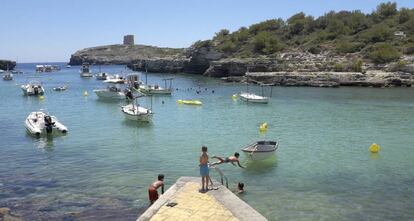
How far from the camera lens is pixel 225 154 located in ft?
96.1

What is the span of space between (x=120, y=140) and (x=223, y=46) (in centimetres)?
9046

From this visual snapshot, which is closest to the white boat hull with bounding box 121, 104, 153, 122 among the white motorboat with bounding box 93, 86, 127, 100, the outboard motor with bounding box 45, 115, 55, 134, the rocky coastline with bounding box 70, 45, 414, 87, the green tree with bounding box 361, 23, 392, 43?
Result: the outboard motor with bounding box 45, 115, 55, 134

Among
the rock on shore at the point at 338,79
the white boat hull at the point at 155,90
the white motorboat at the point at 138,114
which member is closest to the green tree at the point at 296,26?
the rock on shore at the point at 338,79

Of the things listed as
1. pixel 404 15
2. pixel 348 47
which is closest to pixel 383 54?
pixel 348 47

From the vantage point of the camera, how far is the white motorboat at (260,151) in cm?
2672

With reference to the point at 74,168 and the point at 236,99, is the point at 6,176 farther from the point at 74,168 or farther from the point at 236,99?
the point at 236,99

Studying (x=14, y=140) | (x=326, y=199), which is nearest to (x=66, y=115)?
(x=14, y=140)

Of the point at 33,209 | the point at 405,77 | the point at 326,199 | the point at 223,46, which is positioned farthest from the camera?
the point at 223,46

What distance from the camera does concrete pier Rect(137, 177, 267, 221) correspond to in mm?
→ 14766

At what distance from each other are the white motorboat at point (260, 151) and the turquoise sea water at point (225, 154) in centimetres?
47

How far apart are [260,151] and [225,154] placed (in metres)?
3.20

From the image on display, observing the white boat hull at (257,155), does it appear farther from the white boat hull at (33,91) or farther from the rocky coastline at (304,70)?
the white boat hull at (33,91)

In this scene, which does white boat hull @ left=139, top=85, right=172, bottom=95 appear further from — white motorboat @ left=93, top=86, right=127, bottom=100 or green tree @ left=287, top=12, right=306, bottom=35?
green tree @ left=287, top=12, right=306, bottom=35

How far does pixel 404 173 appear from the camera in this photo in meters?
24.8
